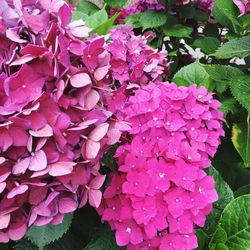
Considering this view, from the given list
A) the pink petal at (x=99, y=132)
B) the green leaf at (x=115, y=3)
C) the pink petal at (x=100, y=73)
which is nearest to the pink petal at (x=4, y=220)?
the pink petal at (x=99, y=132)

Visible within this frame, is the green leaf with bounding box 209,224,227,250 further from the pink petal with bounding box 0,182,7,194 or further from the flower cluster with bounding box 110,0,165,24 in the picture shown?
the flower cluster with bounding box 110,0,165,24

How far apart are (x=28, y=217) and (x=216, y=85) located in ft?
2.99

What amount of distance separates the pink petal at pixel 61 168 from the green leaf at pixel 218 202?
0.55 metres

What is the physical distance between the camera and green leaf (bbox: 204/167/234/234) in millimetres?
1322

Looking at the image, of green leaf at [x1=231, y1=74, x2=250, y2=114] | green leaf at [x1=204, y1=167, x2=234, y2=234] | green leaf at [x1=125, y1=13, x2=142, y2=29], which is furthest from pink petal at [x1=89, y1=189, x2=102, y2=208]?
green leaf at [x1=125, y1=13, x2=142, y2=29]

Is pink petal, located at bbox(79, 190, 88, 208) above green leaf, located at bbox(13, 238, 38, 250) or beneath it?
above

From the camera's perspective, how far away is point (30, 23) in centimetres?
94

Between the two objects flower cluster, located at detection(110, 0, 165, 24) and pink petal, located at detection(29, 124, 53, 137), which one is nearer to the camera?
pink petal, located at detection(29, 124, 53, 137)

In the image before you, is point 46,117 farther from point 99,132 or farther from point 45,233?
point 45,233

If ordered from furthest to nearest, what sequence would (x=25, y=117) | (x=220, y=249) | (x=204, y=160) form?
(x=220, y=249) < (x=204, y=160) < (x=25, y=117)

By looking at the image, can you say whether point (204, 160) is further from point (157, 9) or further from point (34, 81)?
point (157, 9)

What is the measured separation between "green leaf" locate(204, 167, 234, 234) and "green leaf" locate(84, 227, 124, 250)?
0.84ft

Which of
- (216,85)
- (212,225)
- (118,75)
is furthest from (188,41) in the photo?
(212,225)

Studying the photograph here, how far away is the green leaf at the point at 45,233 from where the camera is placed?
103 centimetres
